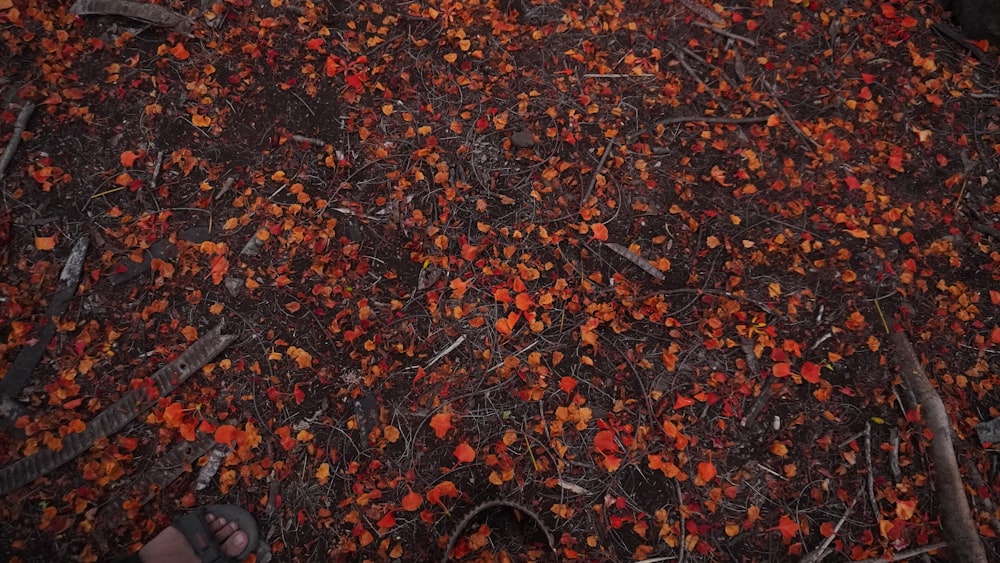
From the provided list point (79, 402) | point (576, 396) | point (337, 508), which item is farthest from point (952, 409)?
point (79, 402)

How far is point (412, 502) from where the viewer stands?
2928mm

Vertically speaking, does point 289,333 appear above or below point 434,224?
below

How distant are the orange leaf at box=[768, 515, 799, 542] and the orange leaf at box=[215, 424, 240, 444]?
3037mm

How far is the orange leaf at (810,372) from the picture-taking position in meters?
3.29

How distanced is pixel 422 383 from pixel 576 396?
92 centimetres

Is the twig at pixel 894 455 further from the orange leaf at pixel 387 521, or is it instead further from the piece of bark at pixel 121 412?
the piece of bark at pixel 121 412

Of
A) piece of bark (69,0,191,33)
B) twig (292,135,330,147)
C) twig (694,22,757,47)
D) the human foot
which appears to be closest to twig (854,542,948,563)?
the human foot

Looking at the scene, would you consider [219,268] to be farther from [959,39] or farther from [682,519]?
[959,39]

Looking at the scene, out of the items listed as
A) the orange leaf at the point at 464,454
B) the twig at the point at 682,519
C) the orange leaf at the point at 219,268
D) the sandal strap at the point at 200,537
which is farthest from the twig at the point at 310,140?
the twig at the point at 682,519

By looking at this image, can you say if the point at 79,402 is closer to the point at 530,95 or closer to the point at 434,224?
the point at 434,224

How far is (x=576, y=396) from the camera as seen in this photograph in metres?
3.19

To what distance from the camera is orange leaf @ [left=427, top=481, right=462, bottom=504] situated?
116 inches

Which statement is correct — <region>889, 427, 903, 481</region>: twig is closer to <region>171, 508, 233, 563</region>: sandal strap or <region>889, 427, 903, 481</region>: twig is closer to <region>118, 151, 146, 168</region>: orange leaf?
<region>171, 508, 233, 563</region>: sandal strap

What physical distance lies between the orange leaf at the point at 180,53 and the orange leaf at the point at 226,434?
8.86ft
